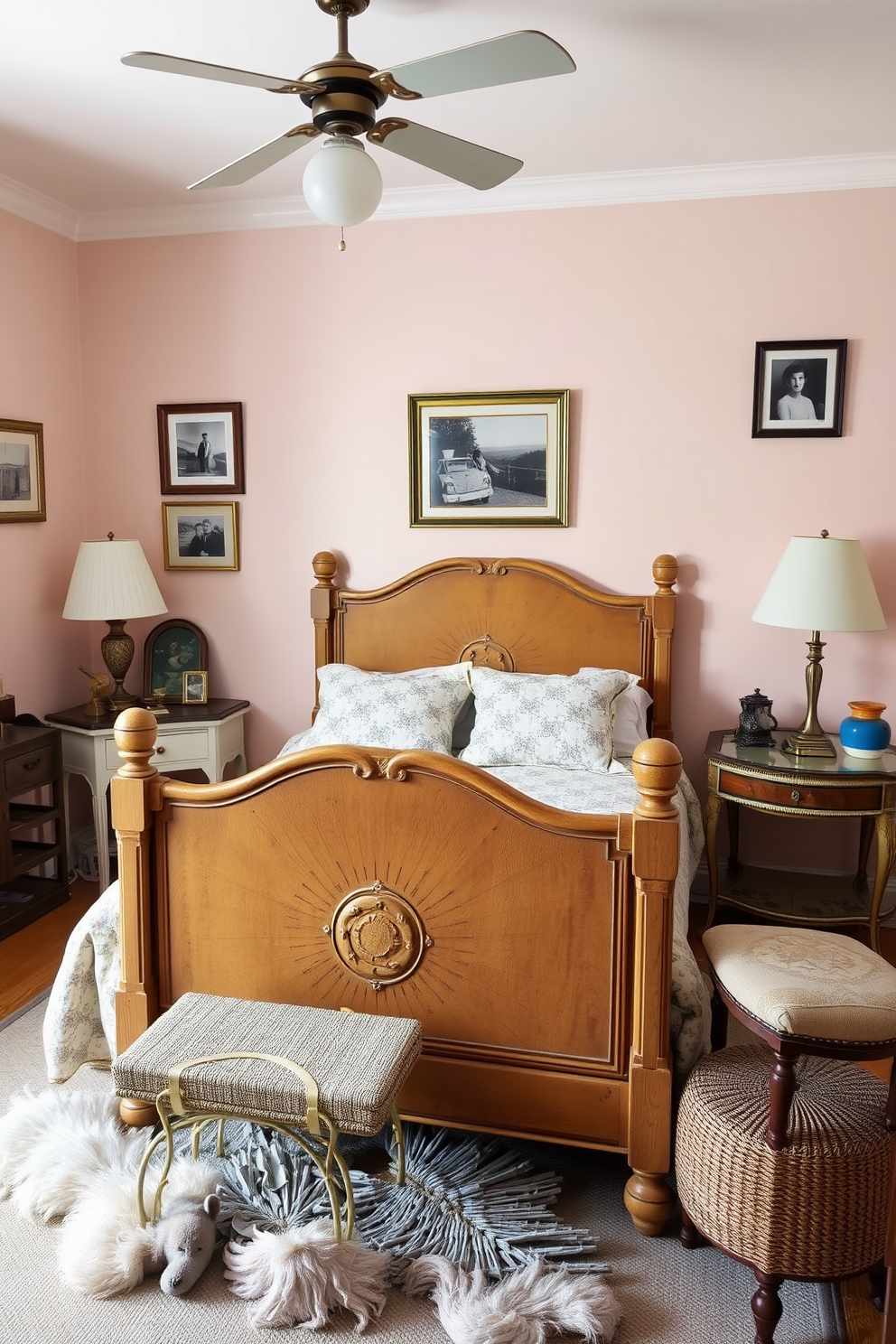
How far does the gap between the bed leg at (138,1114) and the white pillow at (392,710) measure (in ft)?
3.83

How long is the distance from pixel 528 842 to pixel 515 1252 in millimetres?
767

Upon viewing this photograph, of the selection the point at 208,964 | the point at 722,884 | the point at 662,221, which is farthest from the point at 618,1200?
the point at 662,221

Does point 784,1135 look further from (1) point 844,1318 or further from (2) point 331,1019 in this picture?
(2) point 331,1019

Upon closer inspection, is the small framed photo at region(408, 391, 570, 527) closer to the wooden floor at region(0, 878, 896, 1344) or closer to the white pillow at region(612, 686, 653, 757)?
the white pillow at region(612, 686, 653, 757)

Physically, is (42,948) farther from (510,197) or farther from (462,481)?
(510,197)

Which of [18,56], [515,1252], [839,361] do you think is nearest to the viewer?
[515,1252]

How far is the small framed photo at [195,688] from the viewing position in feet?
13.4

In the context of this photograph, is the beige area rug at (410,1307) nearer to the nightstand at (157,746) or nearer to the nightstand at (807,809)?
the nightstand at (807,809)

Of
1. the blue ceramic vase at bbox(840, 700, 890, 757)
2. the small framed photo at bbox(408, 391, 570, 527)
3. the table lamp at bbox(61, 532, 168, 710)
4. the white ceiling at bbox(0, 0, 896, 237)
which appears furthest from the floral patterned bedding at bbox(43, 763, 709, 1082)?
the white ceiling at bbox(0, 0, 896, 237)

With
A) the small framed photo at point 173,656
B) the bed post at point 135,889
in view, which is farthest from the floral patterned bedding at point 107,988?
the small framed photo at point 173,656

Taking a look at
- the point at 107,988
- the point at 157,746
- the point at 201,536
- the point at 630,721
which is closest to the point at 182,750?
the point at 157,746

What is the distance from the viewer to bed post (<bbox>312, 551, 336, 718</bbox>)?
390cm

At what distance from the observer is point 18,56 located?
2.57 metres

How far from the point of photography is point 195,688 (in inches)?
161
